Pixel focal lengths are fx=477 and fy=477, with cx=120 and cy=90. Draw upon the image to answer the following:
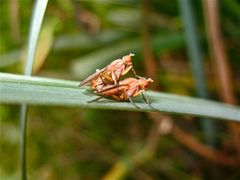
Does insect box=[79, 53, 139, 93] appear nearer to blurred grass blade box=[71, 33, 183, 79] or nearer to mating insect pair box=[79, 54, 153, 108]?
mating insect pair box=[79, 54, 153, 108]

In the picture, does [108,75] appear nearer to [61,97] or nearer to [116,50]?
[61,97]

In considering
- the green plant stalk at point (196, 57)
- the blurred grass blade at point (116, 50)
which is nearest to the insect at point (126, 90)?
the green plant stalk at point (196, 57)

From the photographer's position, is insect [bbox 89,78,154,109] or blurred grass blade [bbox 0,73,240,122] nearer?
blurred grass blade [bbox 0,73,240,122]

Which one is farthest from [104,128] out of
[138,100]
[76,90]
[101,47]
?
[76,90]

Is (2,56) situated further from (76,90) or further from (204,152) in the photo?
(76,90)

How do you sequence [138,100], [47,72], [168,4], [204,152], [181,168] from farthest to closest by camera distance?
[47,72] < [168,4] < [181,168] < [204,152] < [138,100]

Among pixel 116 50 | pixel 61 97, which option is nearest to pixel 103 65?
pixel 116 50

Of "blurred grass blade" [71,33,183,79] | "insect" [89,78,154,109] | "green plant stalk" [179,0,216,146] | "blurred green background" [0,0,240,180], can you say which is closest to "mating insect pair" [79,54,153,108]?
"insect" [89,78,154,109]
